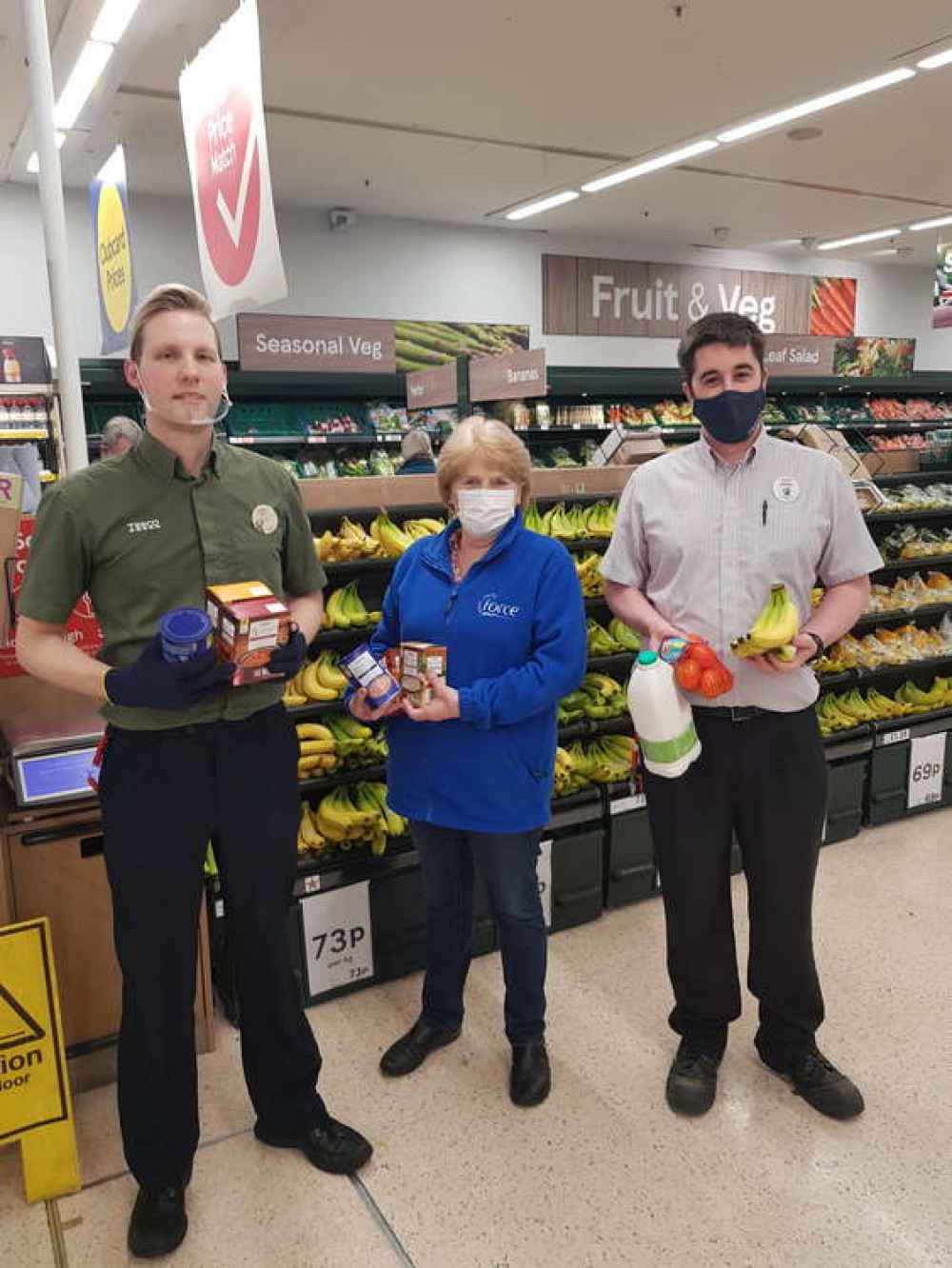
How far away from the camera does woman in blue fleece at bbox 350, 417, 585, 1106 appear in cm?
228

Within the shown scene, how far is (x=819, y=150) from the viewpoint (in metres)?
7.73

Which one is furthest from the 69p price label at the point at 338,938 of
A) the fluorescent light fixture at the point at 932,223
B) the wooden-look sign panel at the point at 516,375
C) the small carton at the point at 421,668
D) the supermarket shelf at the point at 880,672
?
the fluorescent light fixture at the point at 932,223

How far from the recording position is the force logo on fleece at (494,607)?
90.2 inches

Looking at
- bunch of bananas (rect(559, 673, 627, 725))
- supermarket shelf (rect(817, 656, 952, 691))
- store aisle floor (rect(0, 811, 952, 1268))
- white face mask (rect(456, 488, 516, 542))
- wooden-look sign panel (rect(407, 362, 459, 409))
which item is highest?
wooden-look sign panel (rect(407, 362, 459, 409))

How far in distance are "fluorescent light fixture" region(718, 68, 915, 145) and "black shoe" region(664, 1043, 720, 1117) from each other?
6.33 meters

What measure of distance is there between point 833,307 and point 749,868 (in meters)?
12.3

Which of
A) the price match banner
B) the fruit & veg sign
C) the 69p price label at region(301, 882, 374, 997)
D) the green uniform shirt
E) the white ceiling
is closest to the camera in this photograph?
the green uniform shirt

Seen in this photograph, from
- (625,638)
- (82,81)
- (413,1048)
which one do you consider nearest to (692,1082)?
(413,1048)

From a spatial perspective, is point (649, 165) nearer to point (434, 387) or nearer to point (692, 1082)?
point (434, 387)

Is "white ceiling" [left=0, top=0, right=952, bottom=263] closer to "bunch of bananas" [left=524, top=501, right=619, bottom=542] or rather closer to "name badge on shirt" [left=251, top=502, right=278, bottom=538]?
"bunch of bananas" [left=524, top=501, right=619, bottom=542]

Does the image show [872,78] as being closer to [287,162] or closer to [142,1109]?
[287,162]

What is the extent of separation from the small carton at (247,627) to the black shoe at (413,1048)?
4.57 feet

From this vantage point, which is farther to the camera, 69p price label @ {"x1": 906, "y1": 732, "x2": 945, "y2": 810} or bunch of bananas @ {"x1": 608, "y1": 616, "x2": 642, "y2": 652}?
69p price label @ {"x1": 906, "y1": 732, "x2": 945, "y2": 810}

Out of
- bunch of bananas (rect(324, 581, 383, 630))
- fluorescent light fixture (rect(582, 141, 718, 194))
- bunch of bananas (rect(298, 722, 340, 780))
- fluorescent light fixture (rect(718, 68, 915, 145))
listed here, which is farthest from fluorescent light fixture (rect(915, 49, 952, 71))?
bunch of bananas (rect(298, 722, 340, 780))
